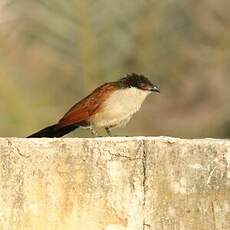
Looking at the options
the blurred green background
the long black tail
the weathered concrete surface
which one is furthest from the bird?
the blurred green background

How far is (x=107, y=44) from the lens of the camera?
10.7 meters

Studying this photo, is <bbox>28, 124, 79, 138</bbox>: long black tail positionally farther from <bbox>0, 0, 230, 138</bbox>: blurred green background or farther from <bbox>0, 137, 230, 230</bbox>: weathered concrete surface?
<bbox>0, 0, 230, 138</bbox>: blurred green background

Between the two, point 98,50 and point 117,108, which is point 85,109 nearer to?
point 117,108

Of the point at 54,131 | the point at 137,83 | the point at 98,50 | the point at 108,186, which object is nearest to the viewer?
the point at 108,186

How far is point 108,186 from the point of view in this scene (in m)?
5.52

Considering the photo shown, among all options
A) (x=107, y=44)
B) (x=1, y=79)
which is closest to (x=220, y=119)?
(x=107, y=44)

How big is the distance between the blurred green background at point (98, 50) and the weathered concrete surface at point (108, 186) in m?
4.80

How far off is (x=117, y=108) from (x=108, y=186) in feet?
6.10

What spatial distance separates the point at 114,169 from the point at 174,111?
7.56 metres

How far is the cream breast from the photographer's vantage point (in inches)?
289

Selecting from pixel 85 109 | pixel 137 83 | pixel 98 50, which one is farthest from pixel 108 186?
pixel 98 50

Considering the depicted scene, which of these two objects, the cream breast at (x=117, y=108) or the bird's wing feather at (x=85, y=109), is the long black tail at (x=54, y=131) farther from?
the cream breast at (x=117, y=108)

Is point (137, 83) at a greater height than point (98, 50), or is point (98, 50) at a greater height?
point (98, 50)

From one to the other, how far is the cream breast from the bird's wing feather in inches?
1.6
